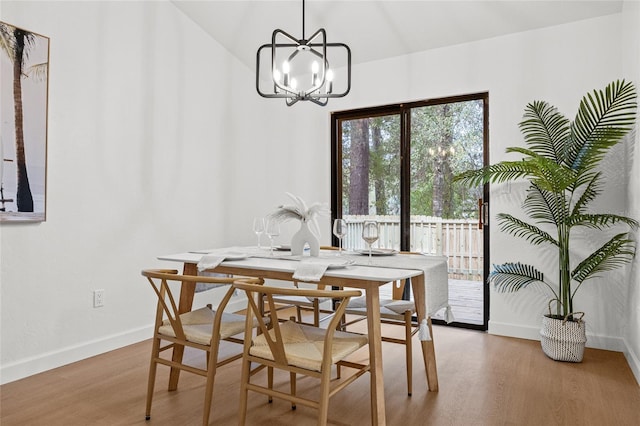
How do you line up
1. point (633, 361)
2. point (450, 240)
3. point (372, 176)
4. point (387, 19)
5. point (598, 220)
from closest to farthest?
point (633, 361), point (598, 220), point (387, 19), point (450, 240), point (372, 176)

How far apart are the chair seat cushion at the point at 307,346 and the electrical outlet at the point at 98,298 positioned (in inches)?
65.2

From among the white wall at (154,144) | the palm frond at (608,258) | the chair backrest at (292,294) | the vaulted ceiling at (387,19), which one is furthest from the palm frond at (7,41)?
the palm frond at (608,258)

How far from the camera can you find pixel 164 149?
11.2 feet

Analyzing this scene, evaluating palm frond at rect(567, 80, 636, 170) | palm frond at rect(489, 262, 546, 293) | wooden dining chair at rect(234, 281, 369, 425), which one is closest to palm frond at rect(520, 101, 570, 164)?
palm frond at rect(567, 80, 636, 170)

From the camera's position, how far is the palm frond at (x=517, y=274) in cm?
320

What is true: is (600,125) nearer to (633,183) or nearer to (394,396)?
(633,183)

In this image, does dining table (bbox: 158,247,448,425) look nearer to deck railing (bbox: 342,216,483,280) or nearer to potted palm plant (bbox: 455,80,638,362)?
potted palm plant (bbox: 455,80,638,362)

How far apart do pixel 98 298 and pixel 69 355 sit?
40 cm

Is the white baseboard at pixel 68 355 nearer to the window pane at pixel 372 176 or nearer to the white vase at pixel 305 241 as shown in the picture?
the white vase at pixel 305 241

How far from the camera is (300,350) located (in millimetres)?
1726

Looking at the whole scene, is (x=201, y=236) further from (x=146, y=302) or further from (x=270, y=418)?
(x=270, y=418)

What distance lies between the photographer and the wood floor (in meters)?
2.04

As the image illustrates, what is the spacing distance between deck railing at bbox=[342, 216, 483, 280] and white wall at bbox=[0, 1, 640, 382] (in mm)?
236

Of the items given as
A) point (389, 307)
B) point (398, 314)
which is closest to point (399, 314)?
point (398, 314)
